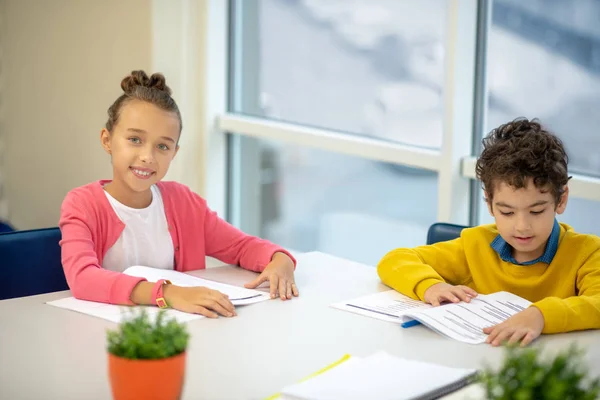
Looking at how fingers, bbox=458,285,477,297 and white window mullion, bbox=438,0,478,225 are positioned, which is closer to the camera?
fingers, bbox=458,285,477,297

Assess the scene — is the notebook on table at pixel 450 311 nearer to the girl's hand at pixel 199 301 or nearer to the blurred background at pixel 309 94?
the girl's hand at pixel 199 301

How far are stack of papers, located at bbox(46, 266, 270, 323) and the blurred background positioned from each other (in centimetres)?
107

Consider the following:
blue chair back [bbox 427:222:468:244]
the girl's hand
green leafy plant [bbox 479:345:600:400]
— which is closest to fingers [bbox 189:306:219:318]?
the girl's hand

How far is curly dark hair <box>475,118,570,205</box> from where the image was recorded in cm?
176

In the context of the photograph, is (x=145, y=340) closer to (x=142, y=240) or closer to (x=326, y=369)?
(x=326, y=369)

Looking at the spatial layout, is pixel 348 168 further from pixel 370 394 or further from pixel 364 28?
pixel 370 394

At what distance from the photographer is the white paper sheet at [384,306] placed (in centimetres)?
172

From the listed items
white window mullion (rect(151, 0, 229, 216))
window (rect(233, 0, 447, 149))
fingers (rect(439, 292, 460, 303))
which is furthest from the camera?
white window mullion (rect(151, 0, 229, 216))

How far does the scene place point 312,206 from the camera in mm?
3449

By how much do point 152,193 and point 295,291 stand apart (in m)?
0.53

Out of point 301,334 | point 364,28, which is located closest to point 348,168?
point 364,28

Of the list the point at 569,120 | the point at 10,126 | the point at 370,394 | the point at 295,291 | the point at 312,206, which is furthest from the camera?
the point at 10,126

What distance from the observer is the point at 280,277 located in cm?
195

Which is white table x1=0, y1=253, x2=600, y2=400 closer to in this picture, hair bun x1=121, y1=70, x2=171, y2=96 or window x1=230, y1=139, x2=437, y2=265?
hair bun x1=121, y1=70, x2=171, y2=96
